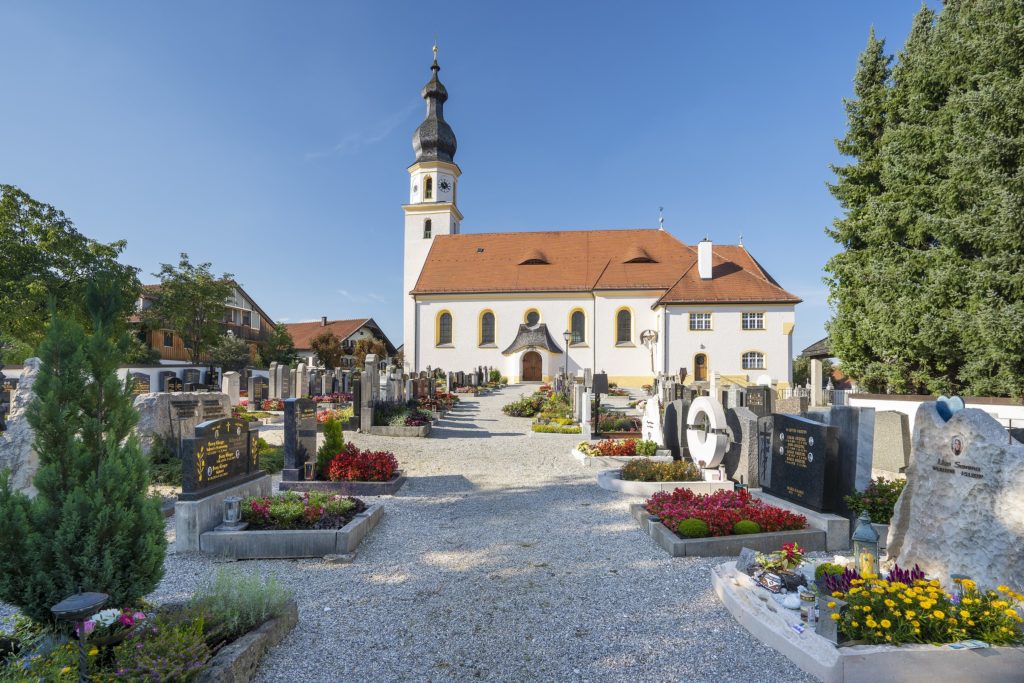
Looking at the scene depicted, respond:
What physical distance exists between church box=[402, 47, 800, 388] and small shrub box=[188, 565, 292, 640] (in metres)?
29.2

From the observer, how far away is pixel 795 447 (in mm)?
6645

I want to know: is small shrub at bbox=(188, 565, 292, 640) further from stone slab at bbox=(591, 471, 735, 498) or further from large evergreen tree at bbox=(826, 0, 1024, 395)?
large evergreen tree at bbox=(826, 0, 1024, 395)

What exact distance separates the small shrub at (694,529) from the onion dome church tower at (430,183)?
36665mm

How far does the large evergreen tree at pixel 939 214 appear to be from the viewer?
41.0 ft

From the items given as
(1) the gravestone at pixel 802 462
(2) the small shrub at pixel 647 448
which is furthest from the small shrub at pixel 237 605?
(2) the small shrub at pixel 647 448

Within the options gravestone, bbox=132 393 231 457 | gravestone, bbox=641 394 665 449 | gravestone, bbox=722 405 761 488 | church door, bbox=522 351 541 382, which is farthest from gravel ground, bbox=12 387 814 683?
church door, bbox=522 351 541 382

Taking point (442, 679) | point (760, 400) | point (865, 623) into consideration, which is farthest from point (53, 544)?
point (760, 400)

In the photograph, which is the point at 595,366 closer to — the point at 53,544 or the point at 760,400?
the point at 760,400

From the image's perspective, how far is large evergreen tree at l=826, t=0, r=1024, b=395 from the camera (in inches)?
492

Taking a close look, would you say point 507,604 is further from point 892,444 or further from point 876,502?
point 892,444

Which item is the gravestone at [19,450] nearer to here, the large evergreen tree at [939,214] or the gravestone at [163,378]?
the large evergreen tree at [939,214]

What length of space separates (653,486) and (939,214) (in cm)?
1269

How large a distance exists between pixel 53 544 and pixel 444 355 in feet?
113

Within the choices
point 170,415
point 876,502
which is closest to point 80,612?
point 876,502
